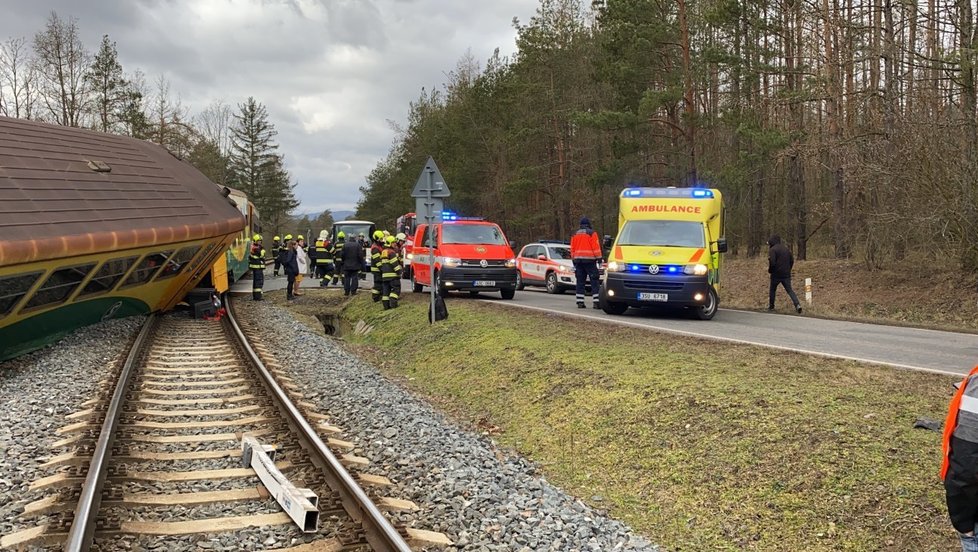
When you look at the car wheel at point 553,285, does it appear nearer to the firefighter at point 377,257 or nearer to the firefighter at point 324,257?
the firefighter at point 377,257

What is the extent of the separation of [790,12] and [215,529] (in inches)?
885

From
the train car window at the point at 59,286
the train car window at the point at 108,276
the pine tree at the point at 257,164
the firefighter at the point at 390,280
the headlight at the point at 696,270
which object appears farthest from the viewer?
the pine tree at the point at 257,164

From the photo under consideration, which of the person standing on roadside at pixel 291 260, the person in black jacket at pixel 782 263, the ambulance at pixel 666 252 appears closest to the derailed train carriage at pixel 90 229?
the person standing on roadside at pixel 291 260

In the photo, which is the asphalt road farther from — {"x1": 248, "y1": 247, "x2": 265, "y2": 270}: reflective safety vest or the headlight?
{"x1": 248, "y1": 247, "x2": 265, "y2": 270}: reflective safety vest

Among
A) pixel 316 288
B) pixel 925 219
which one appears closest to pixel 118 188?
pixel 316 288

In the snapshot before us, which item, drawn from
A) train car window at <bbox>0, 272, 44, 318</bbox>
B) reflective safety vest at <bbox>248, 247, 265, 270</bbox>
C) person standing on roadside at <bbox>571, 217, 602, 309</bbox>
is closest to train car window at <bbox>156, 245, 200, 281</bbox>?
train car window at <bbox>0, 272, 44, 318</bbox>

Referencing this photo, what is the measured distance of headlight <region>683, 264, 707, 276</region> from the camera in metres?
12.9

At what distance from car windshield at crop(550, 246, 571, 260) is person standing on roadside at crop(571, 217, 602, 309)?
22.9 feet

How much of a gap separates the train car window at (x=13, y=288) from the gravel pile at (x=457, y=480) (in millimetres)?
3670

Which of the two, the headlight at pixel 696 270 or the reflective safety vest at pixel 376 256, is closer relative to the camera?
the headlight at pixel 696 270

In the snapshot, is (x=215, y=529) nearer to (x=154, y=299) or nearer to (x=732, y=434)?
(x=732, y=434)

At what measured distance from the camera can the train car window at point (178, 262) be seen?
12.5 m

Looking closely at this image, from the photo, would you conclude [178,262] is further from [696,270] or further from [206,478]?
[696,270]

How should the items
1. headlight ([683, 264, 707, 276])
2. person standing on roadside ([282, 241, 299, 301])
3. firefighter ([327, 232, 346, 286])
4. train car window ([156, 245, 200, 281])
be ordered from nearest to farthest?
train car window ([156, 245, 200, 281]), headlight ([683, 264, 707, 276]), person standing on roadside ([282, 241, 299, 301]), firefighter ([327, 232, 346, 286])
